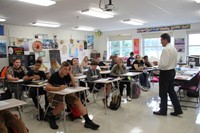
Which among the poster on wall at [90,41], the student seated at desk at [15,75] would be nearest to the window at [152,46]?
the poster on wall at [90,41]

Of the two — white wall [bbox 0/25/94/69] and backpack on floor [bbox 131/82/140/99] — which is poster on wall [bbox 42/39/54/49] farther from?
backpack on floor [bbox 131/82/140/99]

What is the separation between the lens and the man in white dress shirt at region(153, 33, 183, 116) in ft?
11.3

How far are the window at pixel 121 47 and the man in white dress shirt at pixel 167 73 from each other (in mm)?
6587

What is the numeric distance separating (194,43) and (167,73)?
5.83 metres

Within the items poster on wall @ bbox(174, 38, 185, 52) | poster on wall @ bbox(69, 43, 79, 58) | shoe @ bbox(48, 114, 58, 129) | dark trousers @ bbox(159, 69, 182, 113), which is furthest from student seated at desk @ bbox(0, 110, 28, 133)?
poster on wall @ bbox(174, 38, 185, 52)

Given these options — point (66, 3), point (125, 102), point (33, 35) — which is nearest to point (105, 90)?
point (125, 102)

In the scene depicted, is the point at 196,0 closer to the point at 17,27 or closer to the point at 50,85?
the point at 50,85

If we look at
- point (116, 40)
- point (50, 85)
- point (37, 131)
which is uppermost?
point (116, 40)

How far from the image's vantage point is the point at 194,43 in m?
8.27

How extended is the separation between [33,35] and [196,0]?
6.66m

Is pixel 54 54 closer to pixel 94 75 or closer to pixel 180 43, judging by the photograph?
pixel 94 75

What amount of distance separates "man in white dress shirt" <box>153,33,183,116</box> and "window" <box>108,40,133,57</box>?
6587mm

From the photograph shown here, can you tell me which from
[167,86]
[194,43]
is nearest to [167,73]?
[167,86]

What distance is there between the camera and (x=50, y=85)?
309 cm
